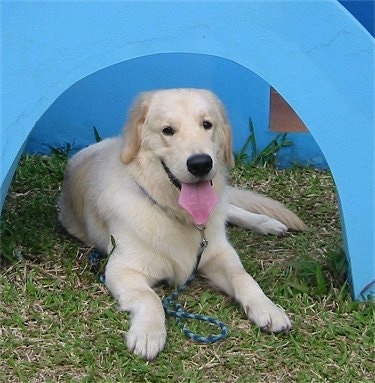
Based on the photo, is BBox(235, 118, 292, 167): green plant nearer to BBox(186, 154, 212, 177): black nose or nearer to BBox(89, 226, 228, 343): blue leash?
BBox(89, 226, 228, 343): blue leash

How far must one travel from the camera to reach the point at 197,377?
282cm

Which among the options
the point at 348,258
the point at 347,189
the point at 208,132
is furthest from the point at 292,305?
the point at 208,132

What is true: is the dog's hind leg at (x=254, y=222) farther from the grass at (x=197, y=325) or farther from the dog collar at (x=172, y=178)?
the dog collar at (x=172, y=178)

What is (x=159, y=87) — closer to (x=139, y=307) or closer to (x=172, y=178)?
(x=172, y=178)

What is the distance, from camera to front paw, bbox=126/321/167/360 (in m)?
2.89

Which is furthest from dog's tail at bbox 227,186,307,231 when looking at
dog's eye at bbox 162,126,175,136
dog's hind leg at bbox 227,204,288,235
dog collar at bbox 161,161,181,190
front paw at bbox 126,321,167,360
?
front paw at bbox 126,321,167,360

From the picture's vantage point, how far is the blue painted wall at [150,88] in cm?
478

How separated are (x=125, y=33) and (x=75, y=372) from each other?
4.22 ft

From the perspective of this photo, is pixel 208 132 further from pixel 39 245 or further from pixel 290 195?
pixel 290 195

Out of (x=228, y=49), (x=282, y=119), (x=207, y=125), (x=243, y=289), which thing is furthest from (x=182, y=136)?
(x=282, y=119)

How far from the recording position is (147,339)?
2912 mm

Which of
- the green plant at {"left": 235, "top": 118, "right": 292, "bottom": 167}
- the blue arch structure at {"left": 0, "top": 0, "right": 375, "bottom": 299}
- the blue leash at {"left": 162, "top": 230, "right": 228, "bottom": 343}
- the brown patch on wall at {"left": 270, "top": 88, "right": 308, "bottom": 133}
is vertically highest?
the brown patch on wall at {"left": 270, "top": 88, "right": 308, "bottom": 133}

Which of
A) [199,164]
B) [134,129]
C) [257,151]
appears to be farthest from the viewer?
[257,151]

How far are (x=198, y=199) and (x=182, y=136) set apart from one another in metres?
0.26
